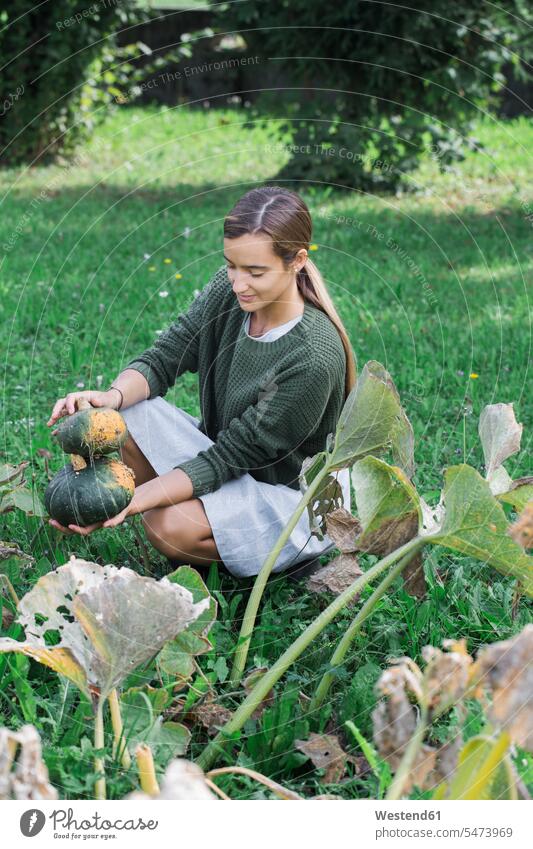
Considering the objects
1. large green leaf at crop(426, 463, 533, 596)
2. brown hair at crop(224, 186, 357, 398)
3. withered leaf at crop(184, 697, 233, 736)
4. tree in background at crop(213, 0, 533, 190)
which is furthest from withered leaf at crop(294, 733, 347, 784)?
tree in background at crop(213, 0, 533, 190)

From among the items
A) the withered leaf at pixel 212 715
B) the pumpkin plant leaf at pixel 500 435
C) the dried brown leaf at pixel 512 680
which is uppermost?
the pumpkin plant leaf at pixel 500 435

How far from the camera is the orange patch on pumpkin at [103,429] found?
7.80ft

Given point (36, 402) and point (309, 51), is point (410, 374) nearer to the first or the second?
point (36, 402)

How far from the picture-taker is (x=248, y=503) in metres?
2.58

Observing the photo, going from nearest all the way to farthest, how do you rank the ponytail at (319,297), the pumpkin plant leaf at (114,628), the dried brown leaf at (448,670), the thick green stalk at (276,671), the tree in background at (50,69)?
1. the dried brown leaf at (448,670)
2. the pumpkin plant leaf at (114,628)
3. the thick green stalk at (276,671)
4. the ponytail at (319,297)
5. the tree in background at (50,69)

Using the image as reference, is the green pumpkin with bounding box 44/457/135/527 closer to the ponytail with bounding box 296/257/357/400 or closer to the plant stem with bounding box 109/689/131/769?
the plant stem with bounding box 109/689/131/769

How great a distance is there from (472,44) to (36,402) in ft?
14.8

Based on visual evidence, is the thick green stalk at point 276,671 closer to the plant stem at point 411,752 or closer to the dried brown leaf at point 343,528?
the dried brown leaf at point 343,528

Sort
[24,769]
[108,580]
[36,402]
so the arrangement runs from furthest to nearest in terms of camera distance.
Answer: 1. [36,402]
2. [108,580]
3. [24,769]

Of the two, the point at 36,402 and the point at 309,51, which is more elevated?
the point at 309,51

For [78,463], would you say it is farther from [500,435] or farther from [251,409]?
[500,435]

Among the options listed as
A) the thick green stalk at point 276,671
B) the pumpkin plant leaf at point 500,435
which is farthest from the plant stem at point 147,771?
the pumpkin plant leaf at point 500,435

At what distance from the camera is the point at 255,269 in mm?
2479

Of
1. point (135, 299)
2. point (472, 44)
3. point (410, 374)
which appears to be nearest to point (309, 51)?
point (472, 44)
